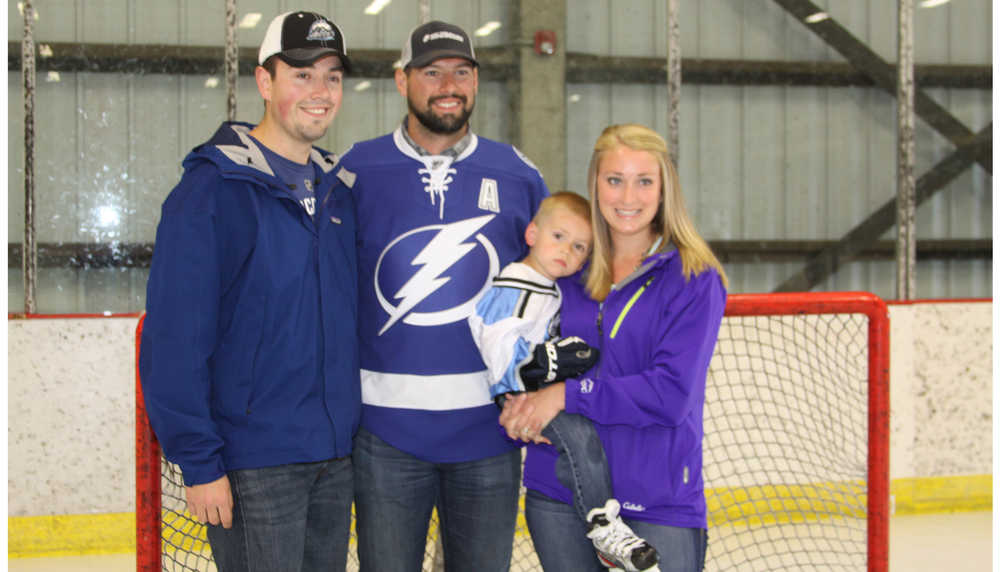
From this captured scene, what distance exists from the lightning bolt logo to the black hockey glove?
0.97 feet

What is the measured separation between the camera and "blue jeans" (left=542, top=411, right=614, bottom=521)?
1546 mm

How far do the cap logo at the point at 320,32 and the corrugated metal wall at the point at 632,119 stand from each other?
2563 mm

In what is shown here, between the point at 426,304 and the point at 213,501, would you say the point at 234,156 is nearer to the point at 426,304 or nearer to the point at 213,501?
the point at 426,304

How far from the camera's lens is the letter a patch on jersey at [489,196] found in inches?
75.3

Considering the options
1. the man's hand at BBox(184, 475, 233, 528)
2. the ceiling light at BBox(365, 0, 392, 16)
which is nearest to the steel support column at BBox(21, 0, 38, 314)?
the ceiling light at BBox(365, 0, 392, 16)

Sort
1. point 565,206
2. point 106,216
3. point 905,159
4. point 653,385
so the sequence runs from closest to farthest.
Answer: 1. point 653,385
2. point 565,206
3. point 106,216
4. point 905,159

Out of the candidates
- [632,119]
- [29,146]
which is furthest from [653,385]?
[29,146]

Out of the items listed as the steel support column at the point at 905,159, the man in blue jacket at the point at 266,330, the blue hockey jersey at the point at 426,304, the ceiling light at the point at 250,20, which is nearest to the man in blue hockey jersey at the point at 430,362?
the blue hockey jersey at the point at 426,304

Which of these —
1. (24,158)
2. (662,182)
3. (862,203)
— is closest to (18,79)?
(24,158)

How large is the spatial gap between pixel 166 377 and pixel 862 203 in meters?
4.18

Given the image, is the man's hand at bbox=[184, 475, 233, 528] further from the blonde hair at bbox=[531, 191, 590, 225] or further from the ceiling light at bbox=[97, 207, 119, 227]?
the ceiling light at bbox=[97, 207, 119, 227]

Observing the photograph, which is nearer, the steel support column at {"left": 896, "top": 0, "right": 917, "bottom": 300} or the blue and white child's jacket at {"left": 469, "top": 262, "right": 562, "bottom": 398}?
the blue and white child's jacket at {"left": 469, "top": 262, "right": 562, "bottom": 398}

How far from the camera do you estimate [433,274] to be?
6.01ft

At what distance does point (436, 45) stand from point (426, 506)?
3.40ft
